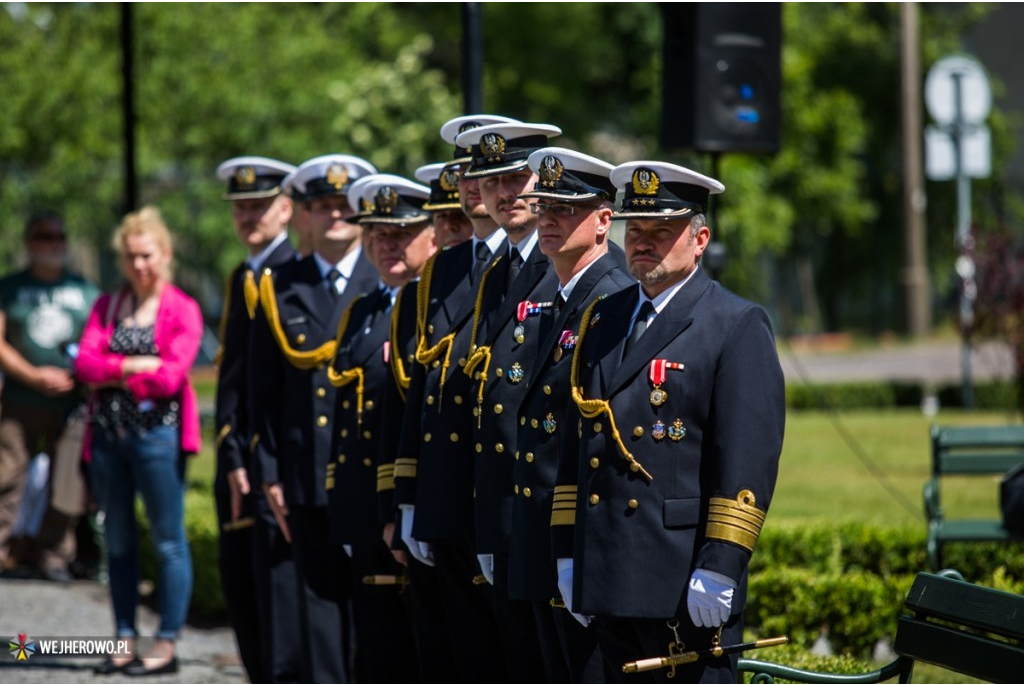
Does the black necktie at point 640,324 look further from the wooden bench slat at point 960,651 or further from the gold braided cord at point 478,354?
the wooden bench slat at point 960,651

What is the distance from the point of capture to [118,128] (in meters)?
25.7

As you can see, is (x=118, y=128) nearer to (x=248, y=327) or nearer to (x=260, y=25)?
(x=260, y=25)

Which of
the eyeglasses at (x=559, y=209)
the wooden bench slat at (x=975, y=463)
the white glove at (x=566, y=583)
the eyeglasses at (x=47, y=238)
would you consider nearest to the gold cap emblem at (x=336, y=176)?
the eyeglasses at (x=559, y=209)

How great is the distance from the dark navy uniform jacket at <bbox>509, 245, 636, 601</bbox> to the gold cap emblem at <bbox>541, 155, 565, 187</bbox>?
33cm

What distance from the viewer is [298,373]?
7125 millimetres

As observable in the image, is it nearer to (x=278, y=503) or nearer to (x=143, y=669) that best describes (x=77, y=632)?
(x=143, y=669)

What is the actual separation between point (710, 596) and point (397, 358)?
2.25 metres

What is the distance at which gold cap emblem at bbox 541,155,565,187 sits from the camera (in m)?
5.04

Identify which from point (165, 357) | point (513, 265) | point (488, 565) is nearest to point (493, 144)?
point (513, 265)

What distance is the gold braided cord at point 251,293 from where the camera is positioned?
742cm

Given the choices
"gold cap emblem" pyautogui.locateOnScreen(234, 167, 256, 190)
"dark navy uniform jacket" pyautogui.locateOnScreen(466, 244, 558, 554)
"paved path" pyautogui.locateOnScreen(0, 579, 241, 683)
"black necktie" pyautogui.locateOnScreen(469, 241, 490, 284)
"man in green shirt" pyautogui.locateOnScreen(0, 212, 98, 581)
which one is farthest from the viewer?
"man in green shirt" pyautogui.locateOnScreen(0, 212, 98, 581)

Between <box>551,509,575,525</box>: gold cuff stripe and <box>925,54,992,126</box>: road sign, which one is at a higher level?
<box>925,54,992,126</box>: road sign

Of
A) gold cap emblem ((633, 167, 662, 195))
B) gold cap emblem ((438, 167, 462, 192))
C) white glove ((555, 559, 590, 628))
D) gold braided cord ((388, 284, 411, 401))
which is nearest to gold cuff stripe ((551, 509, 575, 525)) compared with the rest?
white glove ((555, 559, 590, 628))

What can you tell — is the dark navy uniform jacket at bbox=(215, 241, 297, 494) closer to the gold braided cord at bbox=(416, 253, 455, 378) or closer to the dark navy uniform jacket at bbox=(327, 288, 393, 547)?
the dark navy uniform jacket at bbox=(327, 288, 393, 547)
